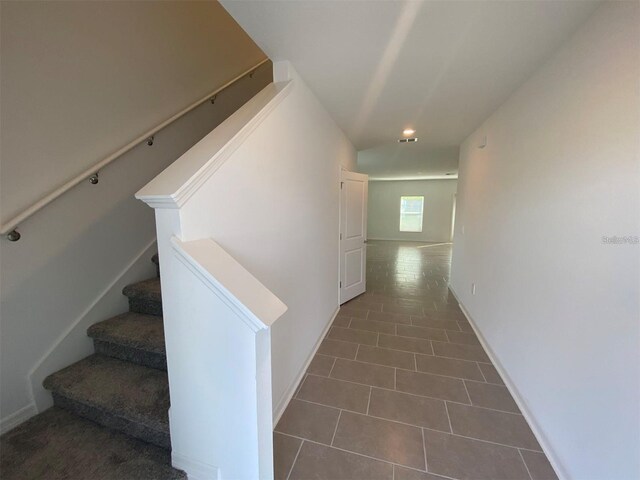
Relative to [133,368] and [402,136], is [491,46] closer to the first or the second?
[402,136]

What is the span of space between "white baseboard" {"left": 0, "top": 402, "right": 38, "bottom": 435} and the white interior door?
2918 millimetres

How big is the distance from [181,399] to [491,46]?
258 centimetres

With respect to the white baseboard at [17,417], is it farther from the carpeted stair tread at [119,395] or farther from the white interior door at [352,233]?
the white interior door at [352,233]

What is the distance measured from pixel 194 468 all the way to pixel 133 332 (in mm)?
867

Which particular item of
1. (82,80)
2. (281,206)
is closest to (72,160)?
(82,80)

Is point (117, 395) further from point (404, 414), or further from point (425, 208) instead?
point (425, 208)

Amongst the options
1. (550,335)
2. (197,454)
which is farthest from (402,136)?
(197,454)

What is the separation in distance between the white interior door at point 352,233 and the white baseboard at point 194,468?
8.59 ft

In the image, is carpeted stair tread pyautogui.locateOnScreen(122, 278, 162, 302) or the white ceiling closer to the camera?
the white ceiling

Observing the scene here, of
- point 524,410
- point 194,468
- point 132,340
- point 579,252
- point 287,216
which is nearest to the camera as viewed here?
point 194,468

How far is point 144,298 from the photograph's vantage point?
5.93 feet

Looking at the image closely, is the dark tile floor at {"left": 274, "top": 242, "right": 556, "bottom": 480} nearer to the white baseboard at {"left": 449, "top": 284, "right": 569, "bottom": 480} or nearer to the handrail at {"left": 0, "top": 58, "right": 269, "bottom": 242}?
the white baseboard at {"left": 449, "top": 284, "right": 569, "bottom": 480}

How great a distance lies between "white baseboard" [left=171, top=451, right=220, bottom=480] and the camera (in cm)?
113

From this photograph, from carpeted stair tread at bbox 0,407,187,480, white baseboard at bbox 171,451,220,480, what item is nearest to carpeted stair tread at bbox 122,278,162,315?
carpeted stair tread at bbox 0,407,187,480
